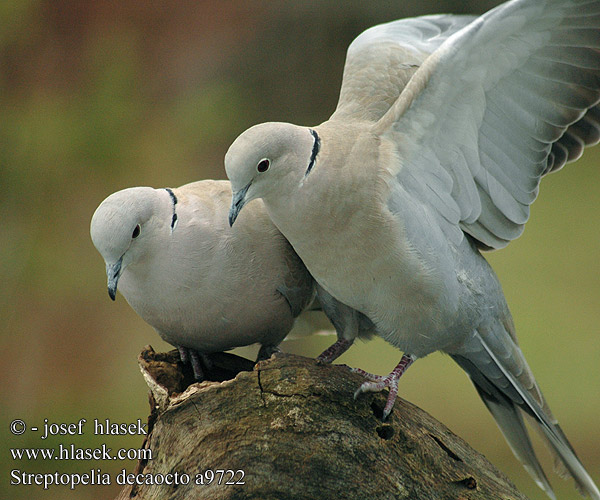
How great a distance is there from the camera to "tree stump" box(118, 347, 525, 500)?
1.77 meters

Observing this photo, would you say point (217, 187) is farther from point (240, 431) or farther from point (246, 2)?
point (246, 2)

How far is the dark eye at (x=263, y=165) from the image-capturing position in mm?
1757

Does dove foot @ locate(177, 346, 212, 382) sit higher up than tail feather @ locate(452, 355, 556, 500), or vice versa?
dove foot @ locate(177, 346, 212, 382)

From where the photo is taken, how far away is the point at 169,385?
2.02m

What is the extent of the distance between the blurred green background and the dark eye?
7.58ft

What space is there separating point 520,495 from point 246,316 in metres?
0.89

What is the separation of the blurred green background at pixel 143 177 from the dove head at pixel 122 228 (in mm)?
2198

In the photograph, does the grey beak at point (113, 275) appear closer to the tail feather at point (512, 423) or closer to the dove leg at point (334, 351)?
the dove leg at point (334, 351)

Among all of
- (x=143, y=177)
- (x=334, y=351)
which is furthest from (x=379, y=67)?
(x=143, y=177)

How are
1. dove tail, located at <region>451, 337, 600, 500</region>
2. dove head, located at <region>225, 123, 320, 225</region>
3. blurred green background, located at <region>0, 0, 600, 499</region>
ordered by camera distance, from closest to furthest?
1. dove head, located at <region>225, 123, 320, 225</region>
2. dove tail, located at <region>451, 337, 600, 500</region>
3. blurred green background, located at <region>0, 0, 600, 499</region>

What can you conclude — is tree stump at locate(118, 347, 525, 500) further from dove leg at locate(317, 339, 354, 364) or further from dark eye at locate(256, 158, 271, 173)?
dark eye at locate(256, 158, 271, 173)

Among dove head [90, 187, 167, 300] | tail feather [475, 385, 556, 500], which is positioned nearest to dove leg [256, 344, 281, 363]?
dove head [90, 187, 167, 300]

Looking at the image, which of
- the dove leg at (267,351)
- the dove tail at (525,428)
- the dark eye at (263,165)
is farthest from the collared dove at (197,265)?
the dove tail at (525,428)

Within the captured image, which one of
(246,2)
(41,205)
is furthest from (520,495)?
(246,2)
